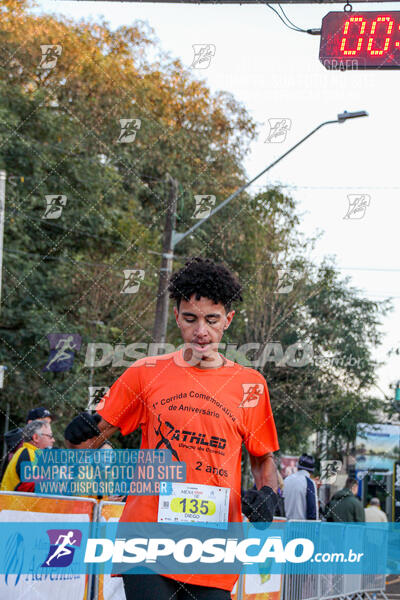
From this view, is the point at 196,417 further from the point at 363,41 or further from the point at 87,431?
the point at 363,41

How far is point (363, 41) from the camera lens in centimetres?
648

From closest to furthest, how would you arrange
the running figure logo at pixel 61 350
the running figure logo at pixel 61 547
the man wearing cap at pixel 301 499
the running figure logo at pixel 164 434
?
the running figure logo at pixel 164 434 < the running figure logo at pixel 61 547 < the man wearing cap at pixel 301 499 < the running figure logo at pixel 61 350

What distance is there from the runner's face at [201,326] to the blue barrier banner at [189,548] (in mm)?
663

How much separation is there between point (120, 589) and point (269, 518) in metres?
3.14

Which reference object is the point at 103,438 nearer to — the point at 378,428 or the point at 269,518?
the point at 269,518

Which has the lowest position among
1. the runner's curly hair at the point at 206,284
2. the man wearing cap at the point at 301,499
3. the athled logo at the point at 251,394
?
the athled logo at the point at 251,394

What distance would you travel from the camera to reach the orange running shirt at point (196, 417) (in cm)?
352

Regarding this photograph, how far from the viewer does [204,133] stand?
30.5 m

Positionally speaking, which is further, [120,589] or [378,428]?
[378,428]

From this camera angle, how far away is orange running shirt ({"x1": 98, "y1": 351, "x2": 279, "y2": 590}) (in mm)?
3521

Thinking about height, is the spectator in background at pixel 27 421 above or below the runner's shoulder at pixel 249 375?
above

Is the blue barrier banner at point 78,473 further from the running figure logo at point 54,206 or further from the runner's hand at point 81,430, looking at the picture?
the running figure logo at point 54,206

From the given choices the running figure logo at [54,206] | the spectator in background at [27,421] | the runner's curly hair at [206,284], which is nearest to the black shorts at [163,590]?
the runner's curly hair at [206,284]

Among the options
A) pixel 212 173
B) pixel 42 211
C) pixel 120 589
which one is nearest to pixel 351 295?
pixel 212 173
